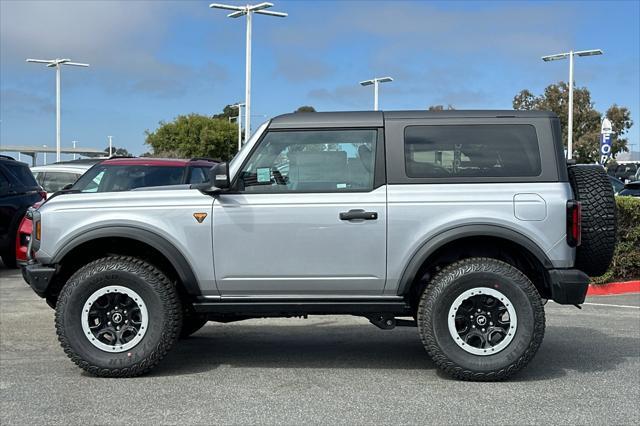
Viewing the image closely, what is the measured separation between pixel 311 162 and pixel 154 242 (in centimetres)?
134

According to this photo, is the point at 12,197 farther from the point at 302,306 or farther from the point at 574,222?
the point at 574,222

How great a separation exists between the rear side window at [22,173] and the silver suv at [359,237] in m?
6.79

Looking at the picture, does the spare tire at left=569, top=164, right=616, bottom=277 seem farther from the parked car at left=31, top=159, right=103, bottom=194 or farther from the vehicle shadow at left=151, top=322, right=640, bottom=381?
the parked car at left=31, top=159, right=103, bottom=194

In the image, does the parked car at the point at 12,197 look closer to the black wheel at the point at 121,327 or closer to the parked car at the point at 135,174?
the parked car at the point at 135,174

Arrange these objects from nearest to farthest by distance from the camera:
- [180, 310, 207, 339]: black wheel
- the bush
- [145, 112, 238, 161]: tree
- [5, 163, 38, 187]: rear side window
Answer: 1. [180, 310, 207, 339]: black wheel
2. the bush
3. [5, 163, 38, 187]: rear side window
4. [145, 112, 238, 161]: tree

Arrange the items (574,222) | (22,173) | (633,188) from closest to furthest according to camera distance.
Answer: (574,222) < (22,173) < (633,188)

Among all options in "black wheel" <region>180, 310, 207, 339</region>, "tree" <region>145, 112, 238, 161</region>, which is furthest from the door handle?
"tree" <region>145, 112, 238, 161</region>

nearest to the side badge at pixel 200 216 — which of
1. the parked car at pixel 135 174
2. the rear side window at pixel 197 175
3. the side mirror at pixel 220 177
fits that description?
the side mirror at pixel 220 177

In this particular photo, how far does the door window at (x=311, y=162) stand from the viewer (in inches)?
219

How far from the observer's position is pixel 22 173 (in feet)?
39.9

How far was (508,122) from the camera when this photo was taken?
5586 millimetres

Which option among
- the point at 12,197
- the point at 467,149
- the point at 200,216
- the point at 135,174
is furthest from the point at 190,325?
the point at 12,197

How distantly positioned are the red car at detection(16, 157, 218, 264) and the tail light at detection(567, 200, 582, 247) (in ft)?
19.5

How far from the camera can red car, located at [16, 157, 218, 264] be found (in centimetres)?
988
